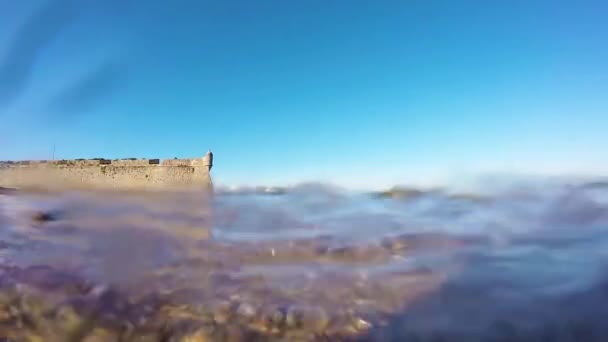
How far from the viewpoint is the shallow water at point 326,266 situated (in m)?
1.88

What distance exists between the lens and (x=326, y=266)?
2752 millimetres

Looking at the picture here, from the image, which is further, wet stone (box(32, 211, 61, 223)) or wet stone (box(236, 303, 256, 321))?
wet stone (box(32, 211, 61, 223))

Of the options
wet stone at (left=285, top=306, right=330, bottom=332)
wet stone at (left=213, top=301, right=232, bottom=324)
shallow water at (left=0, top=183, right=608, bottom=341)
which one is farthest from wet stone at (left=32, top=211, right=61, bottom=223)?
wet stone at (left=285, top=306, right=330, bottom=332)

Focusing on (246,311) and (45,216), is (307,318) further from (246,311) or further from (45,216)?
(45,216)

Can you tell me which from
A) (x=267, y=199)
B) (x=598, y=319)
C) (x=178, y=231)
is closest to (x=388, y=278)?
(x=598, y=319)

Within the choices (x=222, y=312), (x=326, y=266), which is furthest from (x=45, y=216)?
(x=326, y=266)

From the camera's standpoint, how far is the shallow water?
188cm

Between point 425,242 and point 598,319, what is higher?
point 425,242

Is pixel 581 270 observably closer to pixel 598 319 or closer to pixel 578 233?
pixel 598 319

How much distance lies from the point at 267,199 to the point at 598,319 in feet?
13.5

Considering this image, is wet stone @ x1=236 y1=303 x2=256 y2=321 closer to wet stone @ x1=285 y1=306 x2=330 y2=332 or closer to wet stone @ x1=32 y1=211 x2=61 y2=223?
wet stone @ x1=285 y1=306 x2=330 y2=332

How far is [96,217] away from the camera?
2945 mm

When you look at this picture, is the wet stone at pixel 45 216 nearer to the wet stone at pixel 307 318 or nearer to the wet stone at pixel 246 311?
the wet stone at pixel 246 311

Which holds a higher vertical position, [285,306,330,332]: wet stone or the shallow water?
the shallow water
